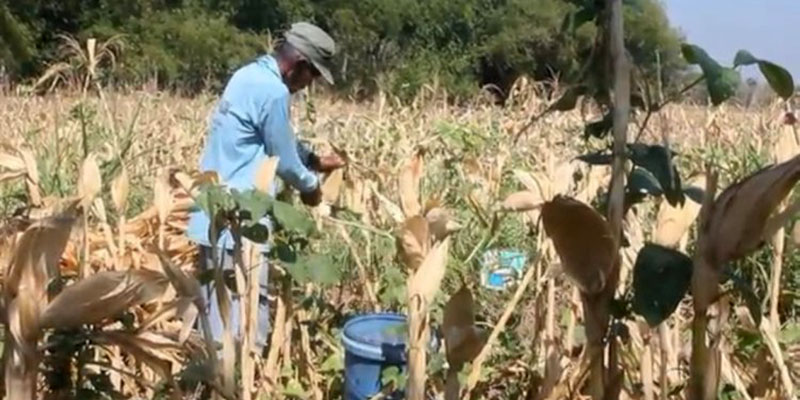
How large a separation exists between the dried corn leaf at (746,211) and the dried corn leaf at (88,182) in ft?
3.78

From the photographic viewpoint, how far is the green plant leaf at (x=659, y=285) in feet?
4.33

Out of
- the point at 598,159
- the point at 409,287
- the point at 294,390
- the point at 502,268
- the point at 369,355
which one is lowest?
the point at 294,390

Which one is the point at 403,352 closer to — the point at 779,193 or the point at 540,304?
the point at 540,304

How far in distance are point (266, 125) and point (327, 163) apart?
0.21m

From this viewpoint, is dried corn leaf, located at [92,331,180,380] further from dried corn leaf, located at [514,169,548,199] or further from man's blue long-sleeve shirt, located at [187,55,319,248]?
man's blue long-sleeve shirt, located at [187,55,319,248]

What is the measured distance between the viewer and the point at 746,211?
1.26 metres

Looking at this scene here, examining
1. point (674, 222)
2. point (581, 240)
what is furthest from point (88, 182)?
point (581, 240)

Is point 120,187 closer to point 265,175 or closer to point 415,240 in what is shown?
point 265,175

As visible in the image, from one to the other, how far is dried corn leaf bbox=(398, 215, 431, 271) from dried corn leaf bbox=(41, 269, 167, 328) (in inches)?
18.2

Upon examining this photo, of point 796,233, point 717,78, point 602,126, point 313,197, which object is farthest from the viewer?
point 313,197

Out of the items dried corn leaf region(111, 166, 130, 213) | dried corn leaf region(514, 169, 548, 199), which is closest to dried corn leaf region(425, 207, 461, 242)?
dried corn leaf region(514, 169, 548, 199)

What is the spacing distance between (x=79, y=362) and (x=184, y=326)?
0.16m

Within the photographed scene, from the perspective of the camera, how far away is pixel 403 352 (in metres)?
2.49

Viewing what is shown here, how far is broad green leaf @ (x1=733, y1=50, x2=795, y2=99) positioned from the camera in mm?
1248
